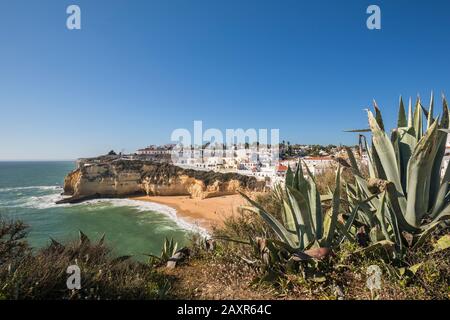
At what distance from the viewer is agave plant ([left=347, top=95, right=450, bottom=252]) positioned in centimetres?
217

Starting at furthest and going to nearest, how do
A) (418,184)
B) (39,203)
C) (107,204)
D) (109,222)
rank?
(39,203), (107,204), (109,222), (418,184)

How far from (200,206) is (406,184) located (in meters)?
24.4

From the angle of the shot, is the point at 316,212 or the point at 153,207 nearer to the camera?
the point at 316,212

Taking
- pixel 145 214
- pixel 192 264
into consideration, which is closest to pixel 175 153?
pixel 145 214

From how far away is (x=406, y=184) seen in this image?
8.11 feet

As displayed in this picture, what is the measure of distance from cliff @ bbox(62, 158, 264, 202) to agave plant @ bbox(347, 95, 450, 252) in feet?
92.5

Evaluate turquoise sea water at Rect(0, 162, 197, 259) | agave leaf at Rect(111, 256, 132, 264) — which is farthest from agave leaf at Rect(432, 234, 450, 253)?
turquoise sea water at Rect(0, 162, 197, 259)

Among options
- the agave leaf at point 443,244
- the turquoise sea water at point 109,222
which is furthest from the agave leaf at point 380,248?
the turquoise sea water at point 109,222

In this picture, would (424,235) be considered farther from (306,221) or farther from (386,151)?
(306,221)

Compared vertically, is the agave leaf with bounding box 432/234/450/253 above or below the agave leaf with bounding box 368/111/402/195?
below

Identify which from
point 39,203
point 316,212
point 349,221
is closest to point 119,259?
point 316,212

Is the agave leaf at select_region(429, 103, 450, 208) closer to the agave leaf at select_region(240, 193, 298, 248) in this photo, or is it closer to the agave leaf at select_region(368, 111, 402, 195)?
the agave leaf at select_region(368, 111, 402, 195)
